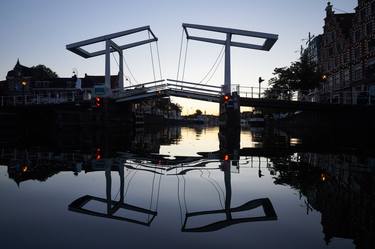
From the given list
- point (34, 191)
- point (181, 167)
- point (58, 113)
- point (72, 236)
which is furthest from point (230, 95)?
point (72, 236)

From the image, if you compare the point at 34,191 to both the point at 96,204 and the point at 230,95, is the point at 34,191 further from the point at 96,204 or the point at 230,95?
the point at 230,95

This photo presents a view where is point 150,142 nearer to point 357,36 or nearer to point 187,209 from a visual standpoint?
point 187,209

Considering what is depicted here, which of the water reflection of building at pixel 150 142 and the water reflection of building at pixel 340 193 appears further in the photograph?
the water reflection of building at pixel 150 142

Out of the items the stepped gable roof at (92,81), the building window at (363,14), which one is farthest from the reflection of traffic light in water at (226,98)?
the stepped gable roof at (92,81)

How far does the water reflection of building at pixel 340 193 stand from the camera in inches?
119

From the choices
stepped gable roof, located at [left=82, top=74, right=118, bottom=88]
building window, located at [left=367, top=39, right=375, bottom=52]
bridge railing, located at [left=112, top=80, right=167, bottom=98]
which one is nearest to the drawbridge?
bridge railing, located at [left=112, top=80, right=167, bottom=98]

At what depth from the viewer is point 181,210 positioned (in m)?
3.84

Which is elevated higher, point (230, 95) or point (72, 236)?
point (230, 95)

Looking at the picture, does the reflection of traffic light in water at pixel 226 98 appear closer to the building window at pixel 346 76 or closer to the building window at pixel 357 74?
the building window at pixel 357 74

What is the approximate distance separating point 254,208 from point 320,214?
0.73 m

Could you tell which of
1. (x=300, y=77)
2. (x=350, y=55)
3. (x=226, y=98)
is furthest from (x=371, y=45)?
(x=226, y=98)

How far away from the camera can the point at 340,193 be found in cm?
449

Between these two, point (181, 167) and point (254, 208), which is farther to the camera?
point (181, 167)

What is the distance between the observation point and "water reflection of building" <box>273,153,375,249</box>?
3014 millimetres
